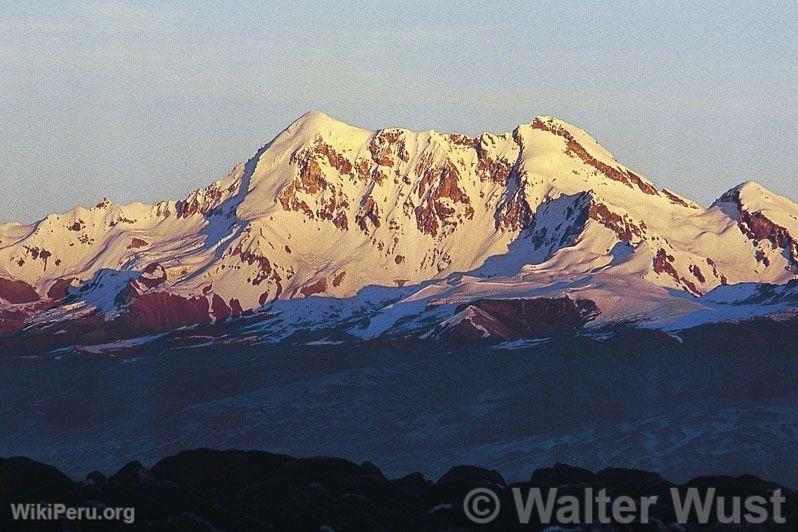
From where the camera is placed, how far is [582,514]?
368 ft

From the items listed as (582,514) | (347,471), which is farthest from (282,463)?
(582,514)

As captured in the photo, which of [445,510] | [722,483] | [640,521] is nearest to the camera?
[640,521]

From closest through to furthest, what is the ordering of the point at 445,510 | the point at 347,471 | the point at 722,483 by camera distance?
the point at 445,510 < the point at 722,483 < the point at 347,471

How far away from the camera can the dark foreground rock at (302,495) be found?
364 ft

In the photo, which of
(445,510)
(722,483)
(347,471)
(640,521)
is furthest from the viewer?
(347,471)

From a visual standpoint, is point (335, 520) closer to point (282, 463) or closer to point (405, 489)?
point (405, 489)

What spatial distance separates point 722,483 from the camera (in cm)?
12300

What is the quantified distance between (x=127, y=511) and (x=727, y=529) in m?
26.4

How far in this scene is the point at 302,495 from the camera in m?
115

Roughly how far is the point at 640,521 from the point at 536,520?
22.9 feet

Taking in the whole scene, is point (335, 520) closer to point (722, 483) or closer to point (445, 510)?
point (445, 510)

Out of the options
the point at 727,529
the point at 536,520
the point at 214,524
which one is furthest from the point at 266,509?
the point at 727,529

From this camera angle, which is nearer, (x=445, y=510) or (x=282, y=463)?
(x=445, y=510)

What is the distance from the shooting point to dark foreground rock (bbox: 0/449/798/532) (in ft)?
364
